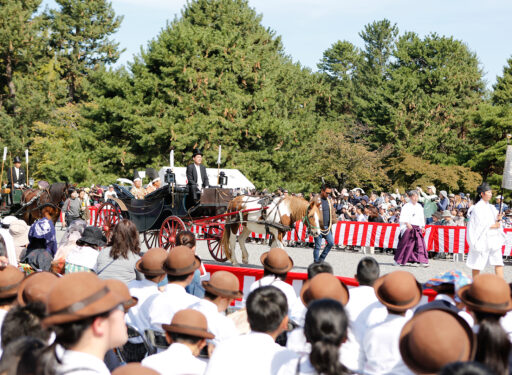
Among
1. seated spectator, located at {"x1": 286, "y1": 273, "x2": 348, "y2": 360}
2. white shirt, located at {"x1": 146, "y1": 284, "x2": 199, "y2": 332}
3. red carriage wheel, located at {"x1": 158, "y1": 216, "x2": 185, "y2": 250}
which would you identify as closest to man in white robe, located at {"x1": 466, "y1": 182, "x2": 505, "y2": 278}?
red carriage wheel, located at {"x1": 158, "y1": 216, "x2": 185, "y2": 250}

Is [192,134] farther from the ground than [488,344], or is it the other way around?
[192,134]

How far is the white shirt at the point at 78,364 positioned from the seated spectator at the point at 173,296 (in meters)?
1.92

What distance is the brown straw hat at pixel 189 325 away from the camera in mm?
3455

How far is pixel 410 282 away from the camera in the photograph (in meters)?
3.86

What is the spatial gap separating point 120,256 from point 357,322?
138 inches

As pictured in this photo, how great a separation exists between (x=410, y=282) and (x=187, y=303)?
181 centimetres

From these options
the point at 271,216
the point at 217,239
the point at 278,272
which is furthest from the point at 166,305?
the point at 217,239

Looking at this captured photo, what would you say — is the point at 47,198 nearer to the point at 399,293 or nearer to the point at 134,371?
the point at 399,293

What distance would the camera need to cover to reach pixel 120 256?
7.11 m

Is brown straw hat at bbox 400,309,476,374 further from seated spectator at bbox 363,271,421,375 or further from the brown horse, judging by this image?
the brown horse

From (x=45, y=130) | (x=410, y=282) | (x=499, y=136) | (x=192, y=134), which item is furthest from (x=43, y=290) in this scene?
(x=45, y=130)

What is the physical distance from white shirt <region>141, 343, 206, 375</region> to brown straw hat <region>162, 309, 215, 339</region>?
9 cm

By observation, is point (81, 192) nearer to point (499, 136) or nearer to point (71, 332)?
point (71, 332)

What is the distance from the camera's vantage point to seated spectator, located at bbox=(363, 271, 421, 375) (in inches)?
144
